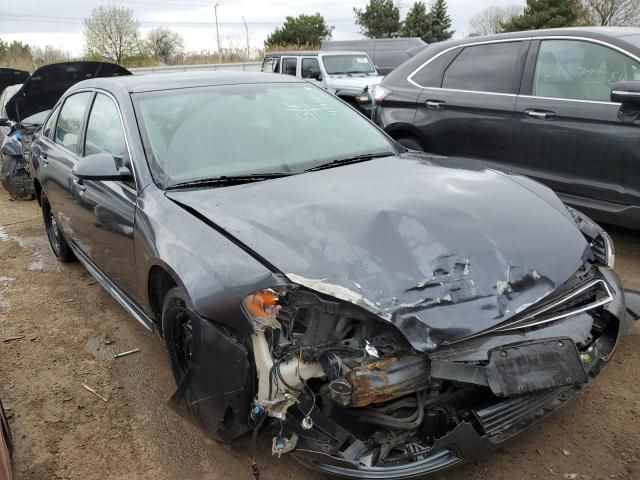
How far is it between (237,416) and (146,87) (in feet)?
7.25

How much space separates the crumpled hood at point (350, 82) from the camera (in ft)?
41.3

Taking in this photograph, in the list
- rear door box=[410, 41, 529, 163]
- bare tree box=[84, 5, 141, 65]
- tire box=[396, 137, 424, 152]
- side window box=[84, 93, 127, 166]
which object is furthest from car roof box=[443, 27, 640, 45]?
bare tree box=[84, 5, 141, 65]

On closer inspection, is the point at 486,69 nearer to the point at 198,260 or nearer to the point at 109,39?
the point at 198,260

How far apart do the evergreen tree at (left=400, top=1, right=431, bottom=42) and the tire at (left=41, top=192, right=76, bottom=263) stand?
42.9m

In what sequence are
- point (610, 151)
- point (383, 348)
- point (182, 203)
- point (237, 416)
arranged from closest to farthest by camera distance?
point (383, 348), point (237, 416), point (182, 203), point (610, 151)

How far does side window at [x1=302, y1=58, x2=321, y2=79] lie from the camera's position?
44.8 feet

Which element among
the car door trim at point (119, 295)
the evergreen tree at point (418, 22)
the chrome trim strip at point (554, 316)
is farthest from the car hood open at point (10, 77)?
the evergreen tree at point (418, 22)

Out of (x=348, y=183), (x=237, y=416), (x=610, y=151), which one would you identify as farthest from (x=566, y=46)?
(x=237, y=416)

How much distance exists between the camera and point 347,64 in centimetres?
1384

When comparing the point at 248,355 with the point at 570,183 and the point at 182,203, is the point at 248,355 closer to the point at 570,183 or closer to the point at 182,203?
the point at 182,203

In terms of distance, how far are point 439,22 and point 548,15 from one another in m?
11.7

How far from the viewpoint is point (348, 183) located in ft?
9.18

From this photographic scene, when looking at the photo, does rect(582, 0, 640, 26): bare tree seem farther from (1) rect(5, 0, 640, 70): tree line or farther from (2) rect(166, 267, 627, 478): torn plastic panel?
(2) rect(166, 267, 627, 478): torn plastic panel

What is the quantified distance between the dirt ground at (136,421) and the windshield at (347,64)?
10.6m
